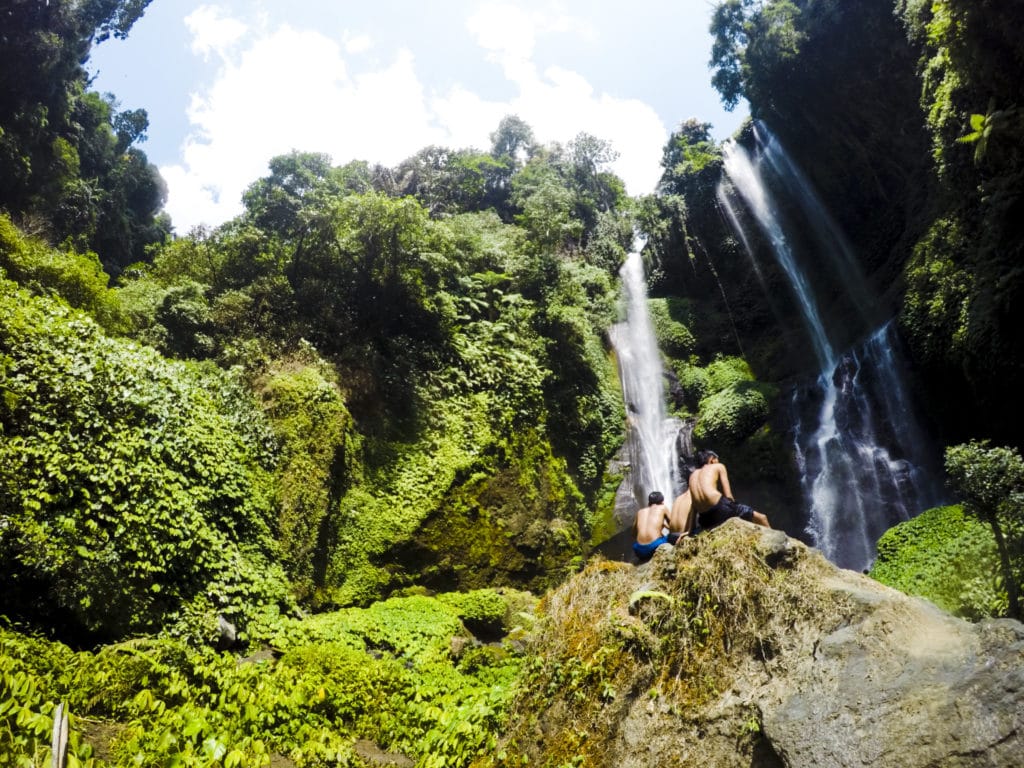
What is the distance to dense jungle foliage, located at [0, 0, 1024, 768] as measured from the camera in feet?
18.2

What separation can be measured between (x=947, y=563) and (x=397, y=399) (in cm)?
1011

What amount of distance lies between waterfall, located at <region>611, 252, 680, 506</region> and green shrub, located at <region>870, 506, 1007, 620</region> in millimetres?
5527

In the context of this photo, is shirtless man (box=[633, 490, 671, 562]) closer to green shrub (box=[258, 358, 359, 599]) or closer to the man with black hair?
the man with black hair

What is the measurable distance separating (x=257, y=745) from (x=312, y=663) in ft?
7.38

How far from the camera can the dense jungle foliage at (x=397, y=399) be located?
555 cm

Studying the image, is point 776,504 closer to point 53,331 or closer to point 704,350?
point 704,350

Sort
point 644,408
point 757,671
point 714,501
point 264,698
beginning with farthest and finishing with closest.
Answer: point 644,408, point 714,501, point 264,698, point 757,671

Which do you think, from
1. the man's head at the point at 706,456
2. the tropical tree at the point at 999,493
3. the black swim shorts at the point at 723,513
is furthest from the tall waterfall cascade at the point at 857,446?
the black swim shorts at the point at 723,513

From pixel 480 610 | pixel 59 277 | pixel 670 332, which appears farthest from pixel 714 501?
pixel 670 332

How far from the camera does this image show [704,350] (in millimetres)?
21109

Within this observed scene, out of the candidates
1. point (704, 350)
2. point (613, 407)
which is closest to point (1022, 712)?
point (613, 407)

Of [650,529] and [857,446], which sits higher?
[857,446]

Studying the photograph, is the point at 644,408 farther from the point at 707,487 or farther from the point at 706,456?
the point at 707,487

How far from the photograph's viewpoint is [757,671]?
4.08 meters
